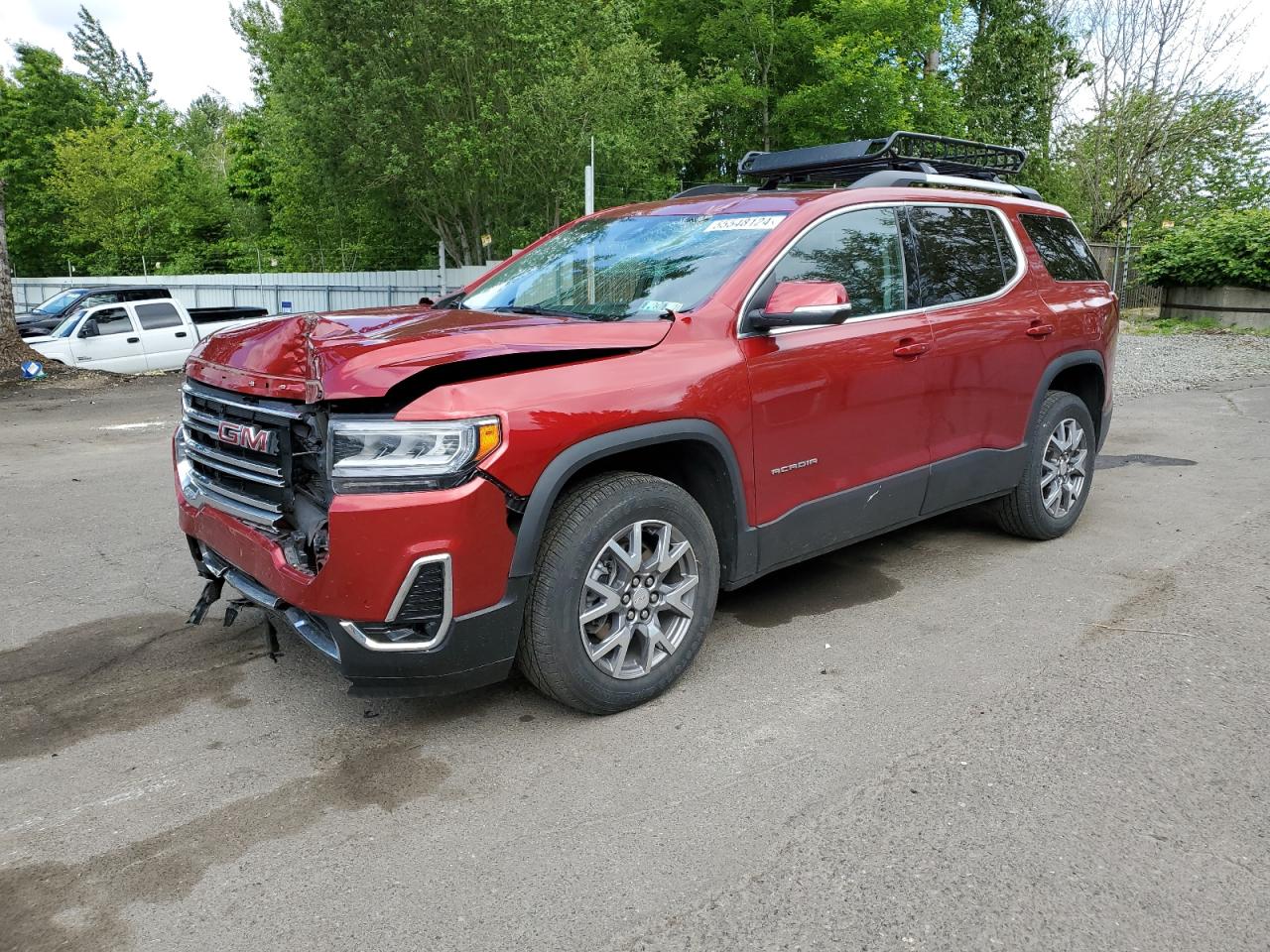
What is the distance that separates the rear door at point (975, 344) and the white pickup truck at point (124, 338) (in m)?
13.3

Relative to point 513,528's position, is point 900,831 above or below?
below

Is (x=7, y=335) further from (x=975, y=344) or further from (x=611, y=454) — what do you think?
(x=975, y=344)

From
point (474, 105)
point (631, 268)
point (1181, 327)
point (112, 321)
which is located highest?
point (474, 105)

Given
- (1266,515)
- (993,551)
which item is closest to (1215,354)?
(1266,515)

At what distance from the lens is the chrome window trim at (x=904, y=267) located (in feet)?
12.8

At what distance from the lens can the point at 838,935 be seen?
2.42 m

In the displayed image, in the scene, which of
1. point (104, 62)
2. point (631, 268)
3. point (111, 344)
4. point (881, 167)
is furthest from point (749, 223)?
point (104, 62)

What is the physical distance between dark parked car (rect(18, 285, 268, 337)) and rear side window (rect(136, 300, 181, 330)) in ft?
0.89

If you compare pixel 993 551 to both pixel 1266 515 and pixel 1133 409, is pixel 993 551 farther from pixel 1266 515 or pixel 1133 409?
pixel 1133 409

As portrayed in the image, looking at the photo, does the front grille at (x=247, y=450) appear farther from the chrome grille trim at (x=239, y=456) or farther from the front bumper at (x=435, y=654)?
the front bumper at (x=435, y=654)

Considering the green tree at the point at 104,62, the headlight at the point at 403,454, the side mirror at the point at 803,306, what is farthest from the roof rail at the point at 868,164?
the green tree at the point at 104,62

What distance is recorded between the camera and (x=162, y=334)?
16.5 m

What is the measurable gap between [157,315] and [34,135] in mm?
37315

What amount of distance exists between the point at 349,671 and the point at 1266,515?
5812 millimetres
